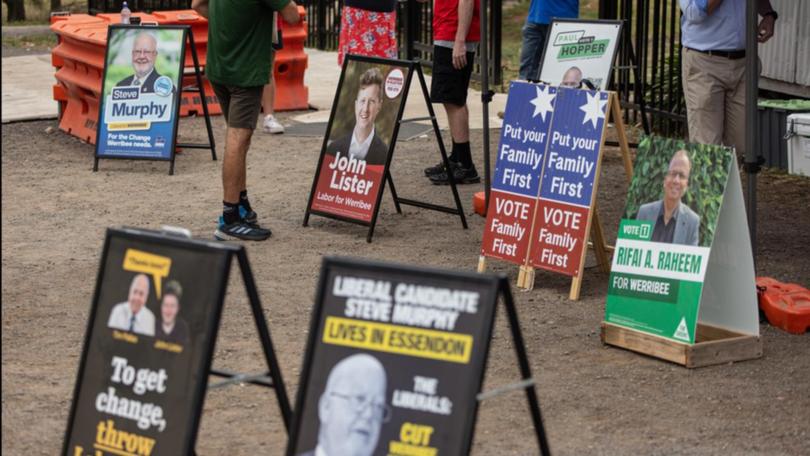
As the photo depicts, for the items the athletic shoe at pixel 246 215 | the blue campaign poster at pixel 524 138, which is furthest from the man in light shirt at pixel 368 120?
the blue campaign poster at pixel 524 138

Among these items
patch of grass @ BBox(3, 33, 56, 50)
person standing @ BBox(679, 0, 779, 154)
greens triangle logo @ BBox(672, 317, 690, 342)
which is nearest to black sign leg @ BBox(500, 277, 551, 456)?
greens triangle logo @ BBox(672, 317, 690, 342)

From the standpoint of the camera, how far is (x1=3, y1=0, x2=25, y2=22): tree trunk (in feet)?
89.7

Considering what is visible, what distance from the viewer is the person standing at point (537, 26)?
1109 cm

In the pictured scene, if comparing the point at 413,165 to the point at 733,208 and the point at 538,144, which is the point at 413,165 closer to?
Result: the point at 538,144

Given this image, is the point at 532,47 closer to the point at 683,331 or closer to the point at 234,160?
the point at 234,160

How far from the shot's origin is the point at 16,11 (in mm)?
27484

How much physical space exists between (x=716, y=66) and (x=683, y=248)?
1.82m

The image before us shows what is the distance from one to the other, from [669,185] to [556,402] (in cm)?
124

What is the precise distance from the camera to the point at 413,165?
1145 cm

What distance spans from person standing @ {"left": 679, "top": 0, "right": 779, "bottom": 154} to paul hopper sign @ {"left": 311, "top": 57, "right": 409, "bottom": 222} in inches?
76.1

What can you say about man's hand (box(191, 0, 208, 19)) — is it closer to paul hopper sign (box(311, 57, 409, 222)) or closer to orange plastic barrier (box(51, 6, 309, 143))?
paul hopper sign (box(311, 57, 409, 222))

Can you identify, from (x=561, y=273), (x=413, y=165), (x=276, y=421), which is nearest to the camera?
(x=276, y=421)

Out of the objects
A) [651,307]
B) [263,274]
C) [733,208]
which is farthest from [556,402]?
[263,274]

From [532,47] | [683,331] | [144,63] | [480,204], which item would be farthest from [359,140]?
[683,331]
